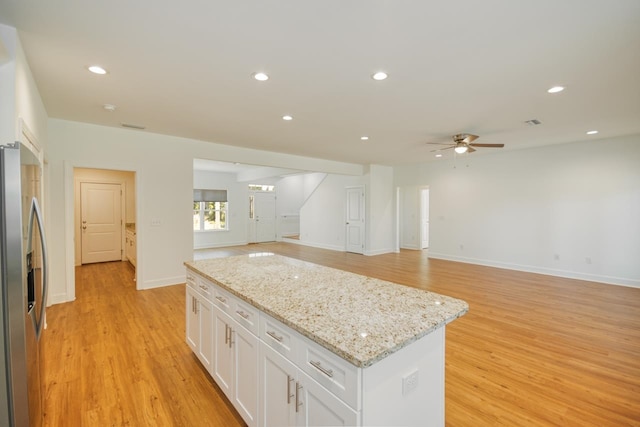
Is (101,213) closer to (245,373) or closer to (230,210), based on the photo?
(230,210)

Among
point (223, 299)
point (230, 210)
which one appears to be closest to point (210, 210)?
point (230, 210)

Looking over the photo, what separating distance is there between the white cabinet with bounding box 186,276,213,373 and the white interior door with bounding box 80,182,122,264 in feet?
20.1

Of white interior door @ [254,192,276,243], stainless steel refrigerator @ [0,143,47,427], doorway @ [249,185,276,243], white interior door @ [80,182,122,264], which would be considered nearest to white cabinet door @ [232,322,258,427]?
stainless steel refrigerator @ [0,143,47,427]

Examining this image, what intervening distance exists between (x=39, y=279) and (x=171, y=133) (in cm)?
385

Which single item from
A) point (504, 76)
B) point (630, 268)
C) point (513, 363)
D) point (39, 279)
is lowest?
point (513, 363)

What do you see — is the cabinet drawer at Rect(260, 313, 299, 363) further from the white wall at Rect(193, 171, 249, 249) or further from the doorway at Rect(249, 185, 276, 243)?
the doorway at Rect(249, 185, 276, 243)

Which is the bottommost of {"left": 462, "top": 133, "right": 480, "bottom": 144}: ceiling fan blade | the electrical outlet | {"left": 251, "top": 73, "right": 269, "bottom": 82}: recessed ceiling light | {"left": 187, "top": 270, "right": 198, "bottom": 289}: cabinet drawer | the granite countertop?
the electrical outlet

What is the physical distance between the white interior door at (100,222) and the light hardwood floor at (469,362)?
2.73m

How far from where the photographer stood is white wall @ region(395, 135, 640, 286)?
5.24 m

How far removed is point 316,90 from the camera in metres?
3.07

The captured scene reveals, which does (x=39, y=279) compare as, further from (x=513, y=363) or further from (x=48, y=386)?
(x=513, y=363)

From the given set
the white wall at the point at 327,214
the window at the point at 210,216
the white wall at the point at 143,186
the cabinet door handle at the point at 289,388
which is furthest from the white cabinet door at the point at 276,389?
the window at the point at 210,216

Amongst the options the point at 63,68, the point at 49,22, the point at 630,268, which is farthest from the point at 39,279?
the point at 630,268

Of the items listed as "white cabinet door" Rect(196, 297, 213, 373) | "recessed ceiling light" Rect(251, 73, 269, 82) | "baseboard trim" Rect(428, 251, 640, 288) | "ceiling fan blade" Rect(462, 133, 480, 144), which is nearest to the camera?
"white cabinet door" Rect(196, 297, 213, 373)
